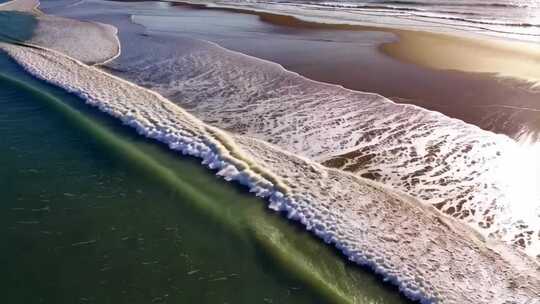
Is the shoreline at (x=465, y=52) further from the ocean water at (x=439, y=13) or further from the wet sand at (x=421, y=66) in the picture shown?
the ocean water at (x=439, y=13)

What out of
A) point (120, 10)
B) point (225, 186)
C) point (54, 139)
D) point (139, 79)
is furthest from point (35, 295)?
point (120, 10)

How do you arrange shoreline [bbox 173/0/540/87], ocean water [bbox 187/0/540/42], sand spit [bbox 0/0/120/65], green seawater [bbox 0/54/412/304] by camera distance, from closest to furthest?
green seawater [bbox 0/54/412/304]
shoreline [bbox 173/0/540/87]
sand spit [bbox 0/0/120/65]
ocean water [bbox 187/0/540/42]

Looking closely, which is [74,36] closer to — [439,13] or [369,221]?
[369,221]

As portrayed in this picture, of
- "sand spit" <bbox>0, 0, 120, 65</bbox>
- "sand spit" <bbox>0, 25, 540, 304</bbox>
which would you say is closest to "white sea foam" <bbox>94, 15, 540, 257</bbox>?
"sand spit" <bbox>0, 25, 540, 304</bbox>

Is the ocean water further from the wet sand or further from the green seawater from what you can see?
the green seawater

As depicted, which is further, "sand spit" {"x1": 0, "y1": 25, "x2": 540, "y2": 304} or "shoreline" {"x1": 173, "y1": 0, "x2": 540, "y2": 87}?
"shoreline" {"x1": 173, "y1": 0, "x2": 540, "y2": 87}

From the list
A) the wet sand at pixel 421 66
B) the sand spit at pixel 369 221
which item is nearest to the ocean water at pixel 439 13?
the wet sand at pixel 421 66

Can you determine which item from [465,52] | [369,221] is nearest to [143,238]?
[369,221]
